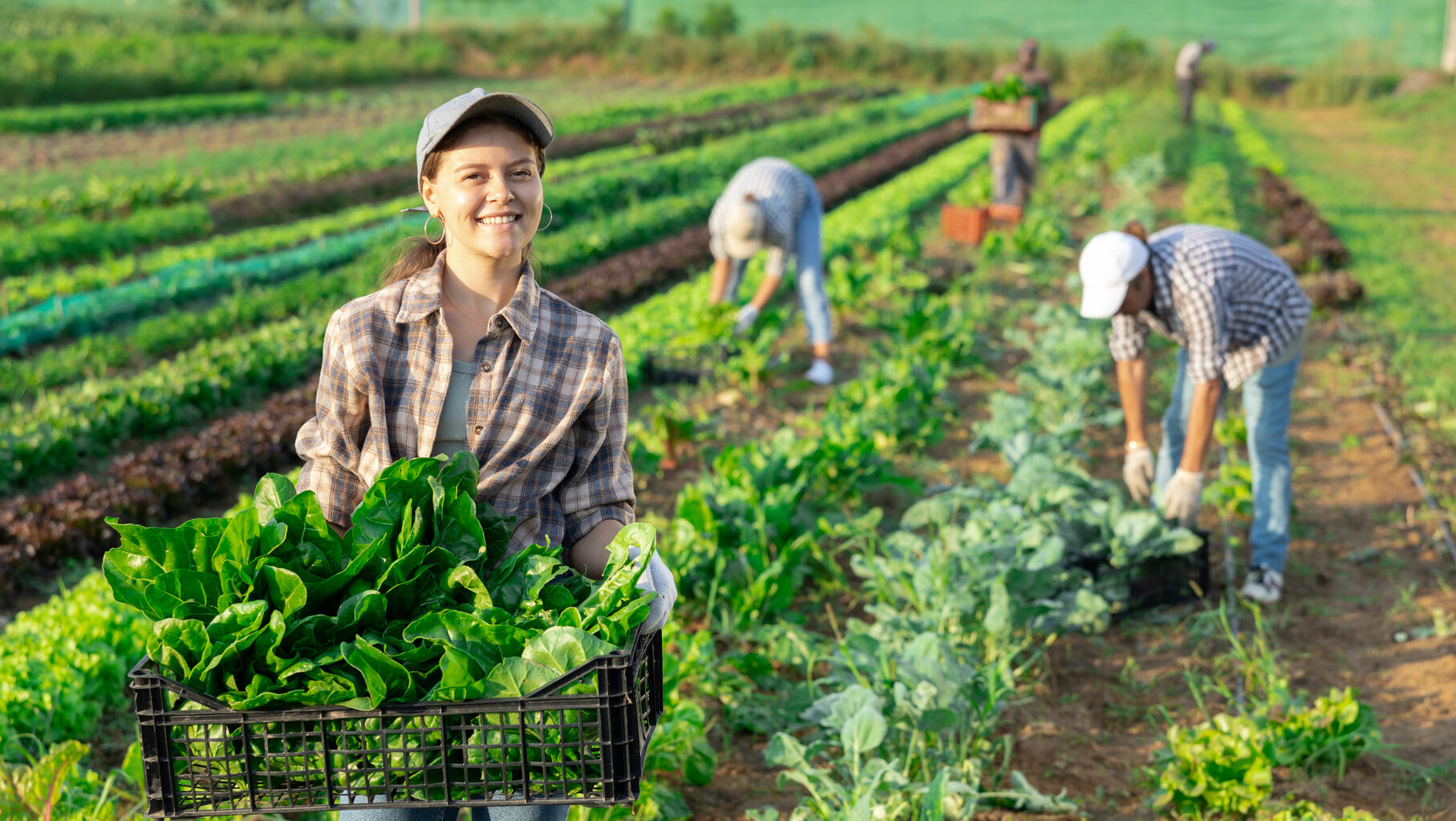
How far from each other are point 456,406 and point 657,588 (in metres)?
0.45

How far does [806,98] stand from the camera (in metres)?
28.7

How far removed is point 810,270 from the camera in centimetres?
611

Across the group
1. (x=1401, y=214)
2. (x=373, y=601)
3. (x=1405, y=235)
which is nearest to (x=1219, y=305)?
(x=373, y=601)

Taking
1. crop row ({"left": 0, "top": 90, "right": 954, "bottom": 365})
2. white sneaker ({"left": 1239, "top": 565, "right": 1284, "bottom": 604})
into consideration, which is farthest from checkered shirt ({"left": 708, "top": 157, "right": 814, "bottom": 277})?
white sneaker ({"left": 1239, "top": 565, "right": 1284, "bottom": 604})

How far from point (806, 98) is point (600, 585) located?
28.3 metres

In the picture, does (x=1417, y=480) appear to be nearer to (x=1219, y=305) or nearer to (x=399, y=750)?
(x=1219, y=305)

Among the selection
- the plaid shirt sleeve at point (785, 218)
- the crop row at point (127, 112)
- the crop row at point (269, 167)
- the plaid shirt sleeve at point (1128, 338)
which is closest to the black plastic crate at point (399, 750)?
the plaid shirt sleeve at point (1128, 338)

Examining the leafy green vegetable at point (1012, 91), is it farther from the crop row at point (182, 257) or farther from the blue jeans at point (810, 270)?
the crop row at point (182, 257)

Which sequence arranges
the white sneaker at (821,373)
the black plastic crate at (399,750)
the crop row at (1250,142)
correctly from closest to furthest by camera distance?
the black plastic crate at (399,750)
the white sneaker at (821,373)
the crop row at (1250,142)

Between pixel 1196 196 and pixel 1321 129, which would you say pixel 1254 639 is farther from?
pixel 1321 129

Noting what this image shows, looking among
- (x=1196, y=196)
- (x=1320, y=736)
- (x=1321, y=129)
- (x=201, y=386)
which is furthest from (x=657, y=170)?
(x=1321, y=129)

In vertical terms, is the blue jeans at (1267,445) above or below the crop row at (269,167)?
below

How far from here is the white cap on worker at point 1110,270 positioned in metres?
3.53

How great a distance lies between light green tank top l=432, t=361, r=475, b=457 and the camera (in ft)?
6.14
